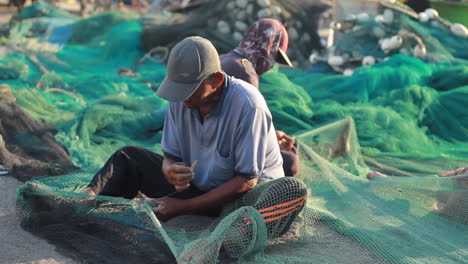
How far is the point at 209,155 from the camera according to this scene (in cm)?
320

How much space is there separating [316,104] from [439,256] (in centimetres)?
305

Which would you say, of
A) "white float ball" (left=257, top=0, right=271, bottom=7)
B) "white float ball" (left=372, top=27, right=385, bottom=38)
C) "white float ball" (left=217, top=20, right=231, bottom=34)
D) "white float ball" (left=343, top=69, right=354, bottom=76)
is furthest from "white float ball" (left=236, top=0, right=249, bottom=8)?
"white float ball" (left=343, top=69, right=354, bottom=76)

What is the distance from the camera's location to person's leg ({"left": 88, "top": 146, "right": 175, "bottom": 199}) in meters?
3.29

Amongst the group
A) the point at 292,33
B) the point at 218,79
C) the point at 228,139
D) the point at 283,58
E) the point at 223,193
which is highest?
the point at 218,79

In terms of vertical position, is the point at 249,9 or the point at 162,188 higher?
the point at 162,188

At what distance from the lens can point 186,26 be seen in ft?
29.9

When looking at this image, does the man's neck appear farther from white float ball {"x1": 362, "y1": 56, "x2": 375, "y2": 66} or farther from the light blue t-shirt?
white float ball {"x1": 362, "y1": 56, "x2": 375, "y2": 66}

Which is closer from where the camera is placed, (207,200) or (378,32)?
(207,200)

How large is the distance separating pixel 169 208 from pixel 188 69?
749 millimetres

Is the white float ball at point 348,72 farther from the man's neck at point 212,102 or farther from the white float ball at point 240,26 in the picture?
the man's neck at point 212,102

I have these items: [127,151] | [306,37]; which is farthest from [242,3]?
[127,151]

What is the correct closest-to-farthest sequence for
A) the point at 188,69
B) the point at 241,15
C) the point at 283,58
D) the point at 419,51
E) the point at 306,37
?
the point at 188,69
the point at 283,58
the point at 419,51
the point at 241,15
the point at 306,37

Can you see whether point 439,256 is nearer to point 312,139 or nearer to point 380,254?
point 380,254

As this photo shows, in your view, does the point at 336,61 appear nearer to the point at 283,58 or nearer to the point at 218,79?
the point at 283,58
